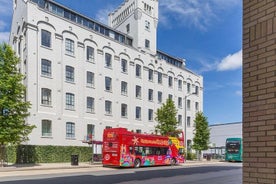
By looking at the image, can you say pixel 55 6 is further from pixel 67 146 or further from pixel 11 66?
pixel 67 146

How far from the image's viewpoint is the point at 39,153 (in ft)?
108

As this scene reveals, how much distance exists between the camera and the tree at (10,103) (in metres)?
27.8

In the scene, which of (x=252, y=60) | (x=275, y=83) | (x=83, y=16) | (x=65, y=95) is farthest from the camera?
(x=83, y=16)

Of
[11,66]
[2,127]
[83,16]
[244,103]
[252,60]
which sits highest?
[83,16]

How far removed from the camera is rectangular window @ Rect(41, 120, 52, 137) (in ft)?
117

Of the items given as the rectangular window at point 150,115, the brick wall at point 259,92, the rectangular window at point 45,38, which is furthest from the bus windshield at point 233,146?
the brick wall at point 259,92

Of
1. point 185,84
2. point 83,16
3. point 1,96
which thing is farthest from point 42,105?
point 185,84

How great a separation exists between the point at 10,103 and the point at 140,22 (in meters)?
30.3

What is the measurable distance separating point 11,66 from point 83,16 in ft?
60.9

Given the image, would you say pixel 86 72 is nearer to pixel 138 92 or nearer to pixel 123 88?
pixel 123 88

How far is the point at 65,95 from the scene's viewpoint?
126 ft

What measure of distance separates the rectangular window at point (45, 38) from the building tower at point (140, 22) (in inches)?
704

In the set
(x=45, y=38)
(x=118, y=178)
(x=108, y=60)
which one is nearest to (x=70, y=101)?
(x=45, y=38)

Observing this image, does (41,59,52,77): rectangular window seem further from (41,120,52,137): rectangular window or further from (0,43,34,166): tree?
(0,43,34,166): tree
